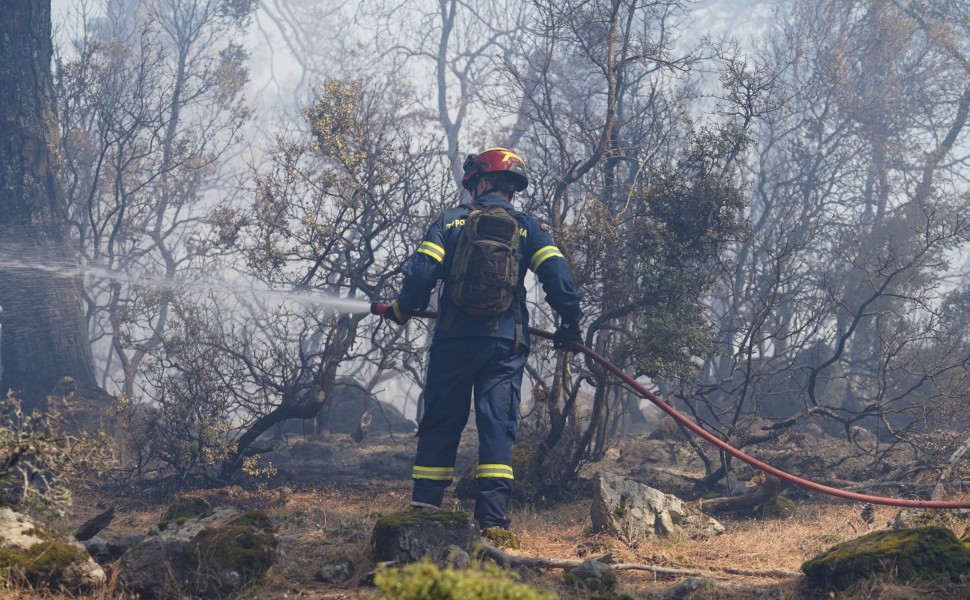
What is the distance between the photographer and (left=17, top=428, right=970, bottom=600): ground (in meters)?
3.79

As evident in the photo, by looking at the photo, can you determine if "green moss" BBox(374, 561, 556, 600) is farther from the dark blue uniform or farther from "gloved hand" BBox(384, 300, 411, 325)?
"gloved hand" BBox(384, 300, 411, 325)

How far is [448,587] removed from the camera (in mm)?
2102

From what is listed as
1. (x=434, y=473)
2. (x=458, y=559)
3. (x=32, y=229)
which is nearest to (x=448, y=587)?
(x=458, y=559)

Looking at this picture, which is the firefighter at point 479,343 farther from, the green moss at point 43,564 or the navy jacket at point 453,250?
the green moss at point 43,564

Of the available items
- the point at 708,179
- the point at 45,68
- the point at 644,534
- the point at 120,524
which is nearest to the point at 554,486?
the point at 644,534

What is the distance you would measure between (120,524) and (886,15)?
16.8 metres

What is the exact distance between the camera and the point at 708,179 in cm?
644

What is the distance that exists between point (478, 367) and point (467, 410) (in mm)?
301

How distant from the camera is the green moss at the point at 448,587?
82.1 inches

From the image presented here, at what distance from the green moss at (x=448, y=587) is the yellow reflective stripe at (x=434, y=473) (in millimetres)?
2838

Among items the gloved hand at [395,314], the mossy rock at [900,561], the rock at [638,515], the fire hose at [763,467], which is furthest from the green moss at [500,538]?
the mossy rock at [900,561]

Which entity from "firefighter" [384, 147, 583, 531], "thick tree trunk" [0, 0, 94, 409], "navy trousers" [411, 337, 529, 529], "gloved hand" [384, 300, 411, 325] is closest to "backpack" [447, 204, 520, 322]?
"firefighter" [384, 147, 583, 531]

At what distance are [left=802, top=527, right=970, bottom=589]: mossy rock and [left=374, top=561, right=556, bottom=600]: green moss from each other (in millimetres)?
2105

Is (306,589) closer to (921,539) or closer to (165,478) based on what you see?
(921,539)
